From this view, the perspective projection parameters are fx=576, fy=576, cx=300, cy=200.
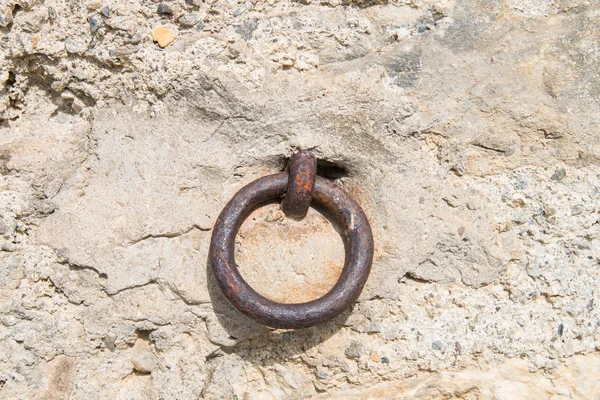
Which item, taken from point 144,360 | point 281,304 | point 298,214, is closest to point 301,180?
point 298,214

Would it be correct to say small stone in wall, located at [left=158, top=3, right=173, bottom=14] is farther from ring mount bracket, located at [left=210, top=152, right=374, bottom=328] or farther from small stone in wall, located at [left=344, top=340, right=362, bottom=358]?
small stone in wall, located at [left=344, top=340, right=362, bottom=358]

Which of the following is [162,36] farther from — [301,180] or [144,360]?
[144,360]

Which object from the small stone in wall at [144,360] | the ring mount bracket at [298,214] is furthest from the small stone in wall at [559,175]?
the small stone in wall at [144,360]

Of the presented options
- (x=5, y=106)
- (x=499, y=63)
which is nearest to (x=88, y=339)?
(x=5, y=106)

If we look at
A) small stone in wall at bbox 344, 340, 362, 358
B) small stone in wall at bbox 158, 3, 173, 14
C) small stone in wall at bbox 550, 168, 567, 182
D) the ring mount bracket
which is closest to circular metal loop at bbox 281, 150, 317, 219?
the ring mount bracket

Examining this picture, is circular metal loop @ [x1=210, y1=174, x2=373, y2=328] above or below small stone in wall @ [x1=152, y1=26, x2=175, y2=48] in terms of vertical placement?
below

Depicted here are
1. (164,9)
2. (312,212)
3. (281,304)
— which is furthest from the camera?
(312,212)
